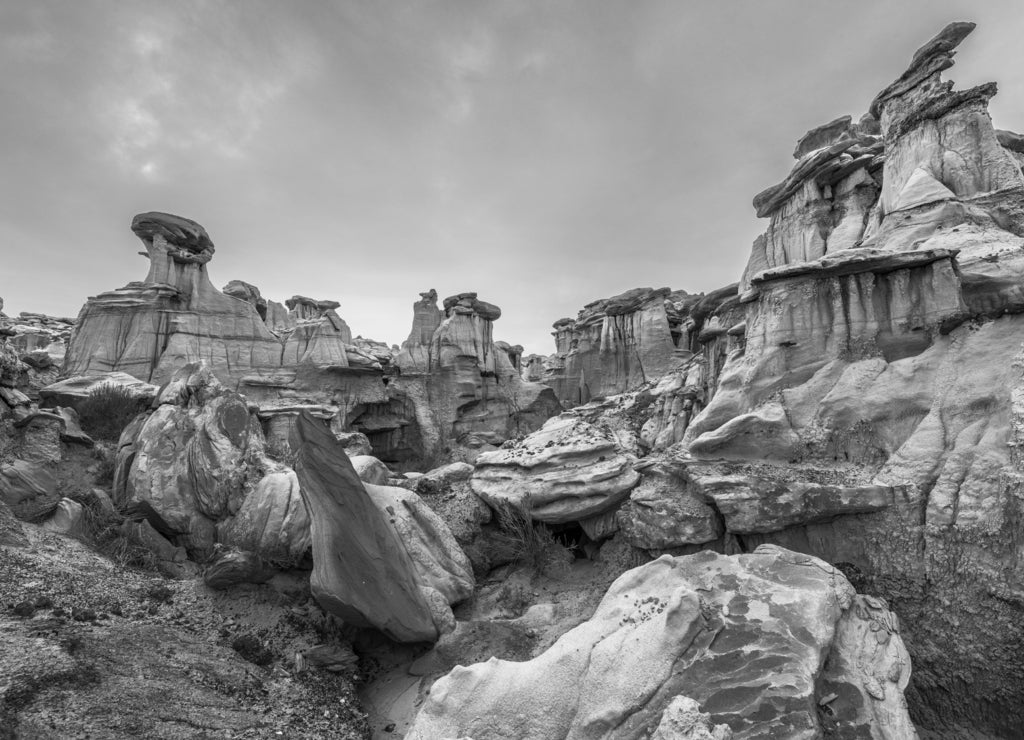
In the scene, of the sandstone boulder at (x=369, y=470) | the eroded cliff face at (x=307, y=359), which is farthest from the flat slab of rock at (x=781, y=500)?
the eroded cliff face at (x=307, y=359)

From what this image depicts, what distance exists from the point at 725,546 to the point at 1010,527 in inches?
211

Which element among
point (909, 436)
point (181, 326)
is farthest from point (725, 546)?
point (181, 326)

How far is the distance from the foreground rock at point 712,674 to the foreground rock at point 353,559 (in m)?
3.02

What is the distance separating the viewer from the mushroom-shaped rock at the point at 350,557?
989 centimetres

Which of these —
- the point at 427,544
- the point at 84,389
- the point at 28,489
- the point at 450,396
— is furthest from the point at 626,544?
the point at 450,396

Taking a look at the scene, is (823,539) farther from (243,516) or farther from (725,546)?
(243,516)

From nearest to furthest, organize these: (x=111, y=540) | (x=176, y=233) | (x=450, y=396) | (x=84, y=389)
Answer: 1. (x=111, y=540)
2. (x=84, y=389)
3. (x=176, y=233)
4. (x=450, y=396)

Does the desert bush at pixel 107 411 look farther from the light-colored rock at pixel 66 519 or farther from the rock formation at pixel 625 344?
the rock formation at pixel 625 344

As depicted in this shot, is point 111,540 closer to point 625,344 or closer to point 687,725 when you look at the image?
point 687,725

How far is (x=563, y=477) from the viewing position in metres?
14.2

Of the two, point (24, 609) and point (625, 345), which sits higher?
point (625, 345)

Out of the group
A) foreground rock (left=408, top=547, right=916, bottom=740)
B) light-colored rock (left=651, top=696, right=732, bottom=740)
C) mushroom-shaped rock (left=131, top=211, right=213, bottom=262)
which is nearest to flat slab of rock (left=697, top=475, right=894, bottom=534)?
foreground rock (left=408, top=547, right=916, bottom=740)

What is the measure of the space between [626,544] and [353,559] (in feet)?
25.8

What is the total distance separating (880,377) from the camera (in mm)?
11156
